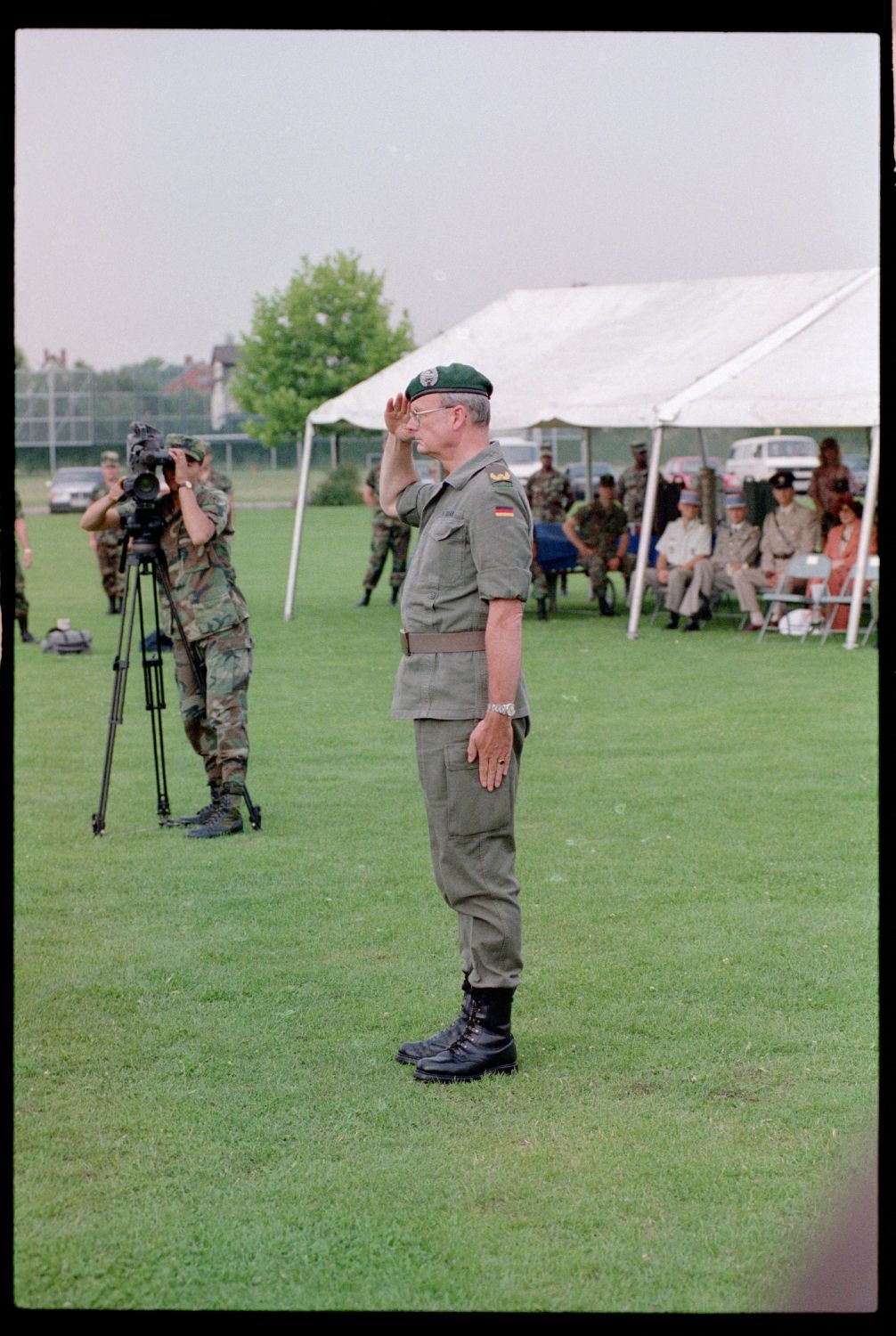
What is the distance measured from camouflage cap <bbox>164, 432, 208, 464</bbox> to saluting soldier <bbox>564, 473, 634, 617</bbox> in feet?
41.8

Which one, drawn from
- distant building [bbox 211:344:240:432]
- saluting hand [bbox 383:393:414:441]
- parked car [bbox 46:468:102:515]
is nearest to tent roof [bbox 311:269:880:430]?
saluting hand [bbox 383:393:414:441]

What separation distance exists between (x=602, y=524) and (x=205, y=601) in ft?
42.1

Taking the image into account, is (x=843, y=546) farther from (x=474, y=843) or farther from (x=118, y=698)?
(x=474, y=843)

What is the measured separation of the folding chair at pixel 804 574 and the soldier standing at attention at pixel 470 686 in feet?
41.2

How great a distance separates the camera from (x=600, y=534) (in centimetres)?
2062

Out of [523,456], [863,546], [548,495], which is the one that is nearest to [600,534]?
[548,495]

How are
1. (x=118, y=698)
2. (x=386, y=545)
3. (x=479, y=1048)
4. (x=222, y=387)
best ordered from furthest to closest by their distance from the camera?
(x=222, y=387) → (x=386, y=545) → (x=118, y=698) → (x=479, y=1048)

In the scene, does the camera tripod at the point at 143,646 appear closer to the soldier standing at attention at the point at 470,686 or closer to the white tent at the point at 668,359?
the soldier standing at attention at the point at 470,686

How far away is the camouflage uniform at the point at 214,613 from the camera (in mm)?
8219

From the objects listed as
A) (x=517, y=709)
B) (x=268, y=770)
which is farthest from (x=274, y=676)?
(x=517, y=709)

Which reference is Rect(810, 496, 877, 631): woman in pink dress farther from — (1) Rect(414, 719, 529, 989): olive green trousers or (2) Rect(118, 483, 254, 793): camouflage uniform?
(1) Rect(414, 719, 529, 989): olive green trousers

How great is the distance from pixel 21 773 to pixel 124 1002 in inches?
194

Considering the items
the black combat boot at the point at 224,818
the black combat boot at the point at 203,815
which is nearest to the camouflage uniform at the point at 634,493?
the black combat boot at the point at 203,815

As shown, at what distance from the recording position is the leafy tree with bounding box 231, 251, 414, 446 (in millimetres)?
70312
